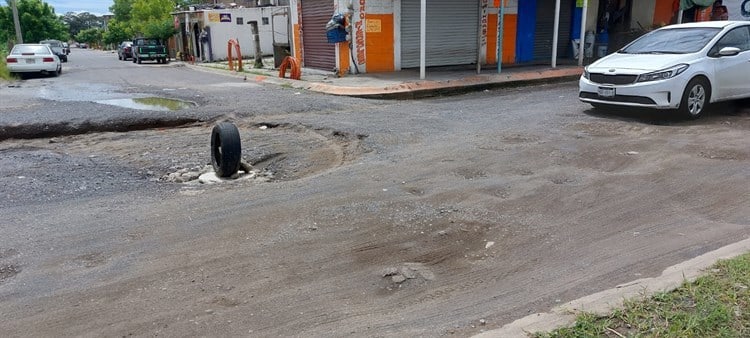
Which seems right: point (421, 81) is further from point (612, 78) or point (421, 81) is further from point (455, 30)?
point (612, 78)

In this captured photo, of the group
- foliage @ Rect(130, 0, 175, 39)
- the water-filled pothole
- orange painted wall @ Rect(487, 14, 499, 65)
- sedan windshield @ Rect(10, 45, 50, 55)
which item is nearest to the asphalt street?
the water-filled pothole

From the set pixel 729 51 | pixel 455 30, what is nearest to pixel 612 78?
pixel 729 51

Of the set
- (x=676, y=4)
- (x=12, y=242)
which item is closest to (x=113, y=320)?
(x=12, y=242)

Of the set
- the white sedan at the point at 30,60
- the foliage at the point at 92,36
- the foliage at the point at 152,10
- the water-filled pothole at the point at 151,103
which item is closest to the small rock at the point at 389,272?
the water-filled pothole at the point at 151,103

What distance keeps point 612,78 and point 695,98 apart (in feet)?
4.65

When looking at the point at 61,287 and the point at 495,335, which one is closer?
the point at 495,335

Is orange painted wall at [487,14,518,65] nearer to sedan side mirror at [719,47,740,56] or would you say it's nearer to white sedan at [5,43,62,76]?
sedan side mirror at [719,47,740,56]

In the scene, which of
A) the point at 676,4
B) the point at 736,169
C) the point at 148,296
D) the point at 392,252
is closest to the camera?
the point at 148,296

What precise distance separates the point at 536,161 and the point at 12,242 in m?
5.61

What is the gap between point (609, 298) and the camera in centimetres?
341

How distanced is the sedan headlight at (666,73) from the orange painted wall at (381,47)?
32.3 ft

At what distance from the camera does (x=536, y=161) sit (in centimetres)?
691

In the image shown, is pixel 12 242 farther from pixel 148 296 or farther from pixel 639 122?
pixel 639 122

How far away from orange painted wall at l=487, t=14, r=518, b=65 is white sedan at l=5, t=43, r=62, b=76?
57.5ft
